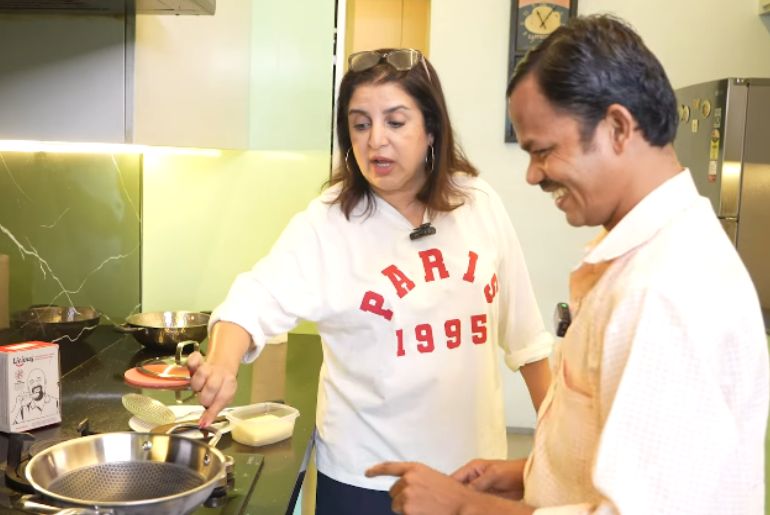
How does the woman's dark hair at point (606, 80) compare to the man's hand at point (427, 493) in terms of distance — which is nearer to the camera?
the woman's dark hair at point (606, 80)

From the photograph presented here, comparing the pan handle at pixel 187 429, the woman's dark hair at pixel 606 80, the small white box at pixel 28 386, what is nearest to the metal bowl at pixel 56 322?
the small white box at pixel 28 386

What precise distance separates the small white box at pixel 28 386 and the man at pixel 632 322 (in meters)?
0.88

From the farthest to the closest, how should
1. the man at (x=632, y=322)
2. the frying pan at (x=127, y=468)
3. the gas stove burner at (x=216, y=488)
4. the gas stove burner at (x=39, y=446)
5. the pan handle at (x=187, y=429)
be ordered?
1. the pan handle at (x=187, y=429)
2. the gas stove burner at (x=39, y=446)
3. the gas stove burner at (x=216, y=488)
4. the frying pan at (x=127, y=468)
5. the man at (x=632, y=322)

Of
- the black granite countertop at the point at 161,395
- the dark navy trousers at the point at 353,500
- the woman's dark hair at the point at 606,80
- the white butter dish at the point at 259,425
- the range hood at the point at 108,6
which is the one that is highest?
the range hood at the point at 108,6

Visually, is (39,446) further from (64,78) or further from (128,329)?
(128,329)

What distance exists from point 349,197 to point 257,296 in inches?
11.8

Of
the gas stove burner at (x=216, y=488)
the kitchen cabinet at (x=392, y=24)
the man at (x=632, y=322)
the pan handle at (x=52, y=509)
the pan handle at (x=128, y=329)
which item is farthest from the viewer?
the kitchen cabinet at (x=392, y=24)

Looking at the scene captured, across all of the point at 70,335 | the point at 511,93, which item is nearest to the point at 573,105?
the point at 511,93

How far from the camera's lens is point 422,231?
169cm

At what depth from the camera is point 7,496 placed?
1273 mm

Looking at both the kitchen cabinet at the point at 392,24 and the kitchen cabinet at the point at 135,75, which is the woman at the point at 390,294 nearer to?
the kitchen cabinet at the point at 135,75

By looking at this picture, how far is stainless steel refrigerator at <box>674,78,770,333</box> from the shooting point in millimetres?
3219

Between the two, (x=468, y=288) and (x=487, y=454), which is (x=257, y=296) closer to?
(x=468, y=288)

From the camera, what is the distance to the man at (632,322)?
830 millimetres
